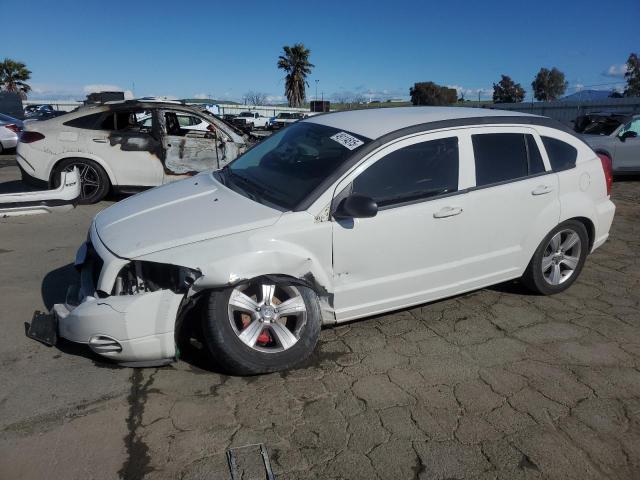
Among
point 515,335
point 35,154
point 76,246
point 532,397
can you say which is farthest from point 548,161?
point 35,154

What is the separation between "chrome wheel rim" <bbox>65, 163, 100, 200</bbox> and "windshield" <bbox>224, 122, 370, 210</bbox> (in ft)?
13.6

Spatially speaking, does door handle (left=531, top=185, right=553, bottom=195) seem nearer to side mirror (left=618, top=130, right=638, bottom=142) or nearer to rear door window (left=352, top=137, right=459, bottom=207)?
rear door window (left=352, top=137, right=459, bottom=207)

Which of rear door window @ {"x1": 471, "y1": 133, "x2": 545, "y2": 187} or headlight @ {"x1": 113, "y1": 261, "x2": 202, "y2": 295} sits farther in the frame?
rear door window @ {"x1": 471, "y1": 133, "x2": 545, "y2": 187}

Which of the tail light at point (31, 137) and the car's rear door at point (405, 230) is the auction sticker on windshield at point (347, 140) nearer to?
the car's rear door at point (405, 230)

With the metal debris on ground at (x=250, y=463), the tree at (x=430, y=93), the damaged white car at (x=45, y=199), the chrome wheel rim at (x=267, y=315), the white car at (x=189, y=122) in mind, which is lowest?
the metal debris on ground at (x=250, y=463)

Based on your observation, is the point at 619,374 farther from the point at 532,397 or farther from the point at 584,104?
the point at 584,104

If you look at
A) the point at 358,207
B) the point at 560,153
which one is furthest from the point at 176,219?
the point at 560,153

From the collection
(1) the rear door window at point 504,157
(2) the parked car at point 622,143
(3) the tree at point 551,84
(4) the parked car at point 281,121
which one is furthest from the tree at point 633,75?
(1) the rear door window at point 504,157

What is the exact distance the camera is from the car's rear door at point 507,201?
12.4ft

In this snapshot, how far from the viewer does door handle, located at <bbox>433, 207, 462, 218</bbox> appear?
3.56 metres

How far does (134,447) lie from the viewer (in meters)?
2.53

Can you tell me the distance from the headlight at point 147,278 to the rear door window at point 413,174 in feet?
4.27

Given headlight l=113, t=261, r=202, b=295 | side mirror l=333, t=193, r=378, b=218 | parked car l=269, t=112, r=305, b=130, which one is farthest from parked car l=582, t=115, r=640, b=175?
parked car l=269, t=112, r=305, b=130

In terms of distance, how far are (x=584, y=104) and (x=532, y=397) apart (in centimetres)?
2782
